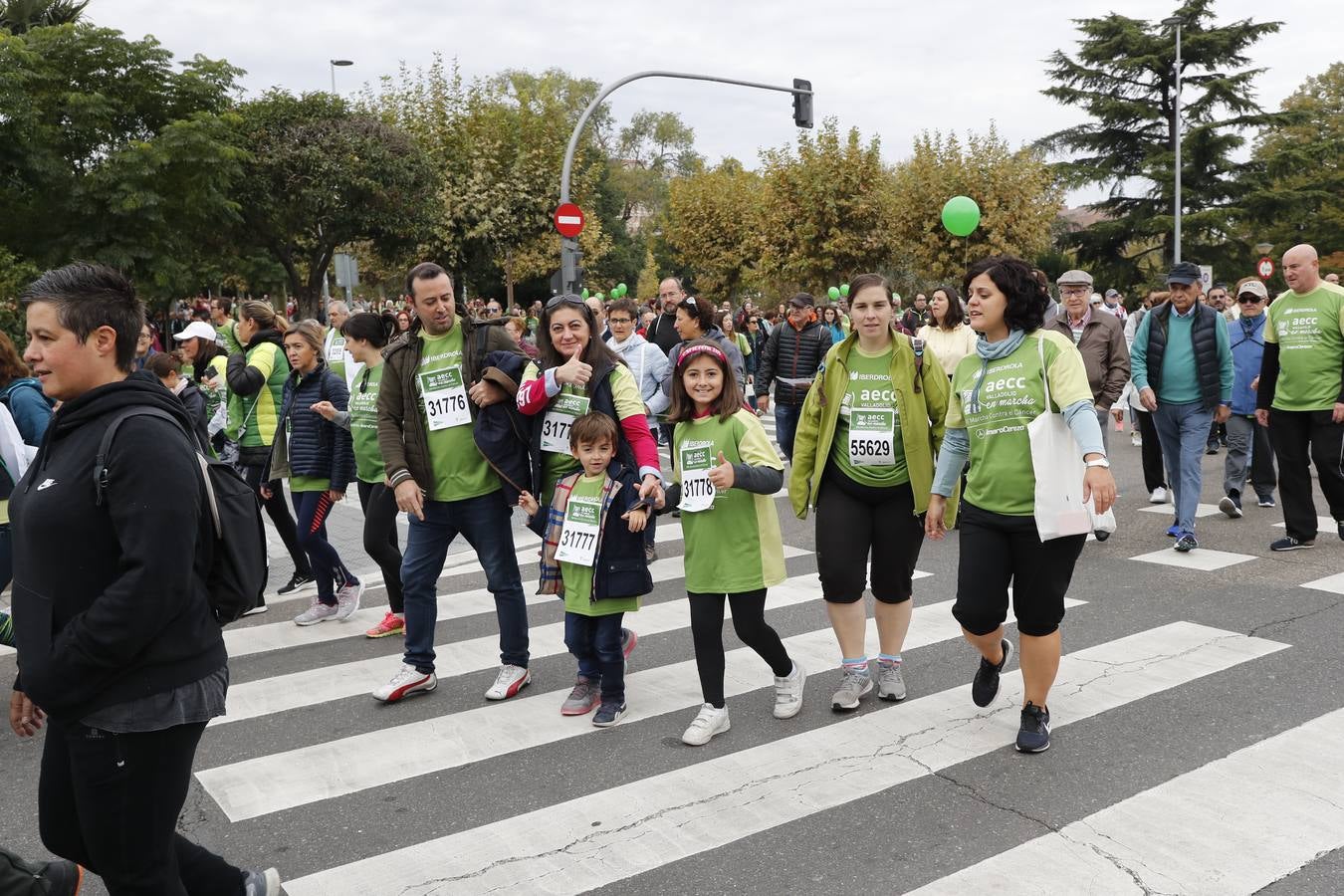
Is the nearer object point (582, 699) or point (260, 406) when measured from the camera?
point (582, 699)

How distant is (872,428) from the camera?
192 inches

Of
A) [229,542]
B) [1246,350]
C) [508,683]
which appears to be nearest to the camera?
[229,542]

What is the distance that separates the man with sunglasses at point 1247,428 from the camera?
9875 mm

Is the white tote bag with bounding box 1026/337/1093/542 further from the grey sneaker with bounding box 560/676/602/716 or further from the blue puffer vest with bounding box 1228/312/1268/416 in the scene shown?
the blue puffer vest with bounding box 1228/312/1268/416

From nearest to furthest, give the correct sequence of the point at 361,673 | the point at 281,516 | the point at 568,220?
1. the point at 361,673
2. the point at 281,516
3. the point at 568,220

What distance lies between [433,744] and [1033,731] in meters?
2.49

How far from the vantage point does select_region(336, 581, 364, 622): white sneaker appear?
6.98 metres

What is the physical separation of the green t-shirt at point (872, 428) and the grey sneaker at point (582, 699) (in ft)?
4.97

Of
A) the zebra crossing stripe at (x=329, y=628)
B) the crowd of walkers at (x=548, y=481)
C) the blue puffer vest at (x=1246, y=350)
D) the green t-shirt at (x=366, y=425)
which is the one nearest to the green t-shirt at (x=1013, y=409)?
the crowd of walkers at (x=548, y=481)

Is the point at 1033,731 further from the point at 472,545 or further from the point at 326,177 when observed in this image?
the point at 326,177

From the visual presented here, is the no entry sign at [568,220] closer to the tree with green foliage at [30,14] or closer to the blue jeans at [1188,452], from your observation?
the blue jeans at [1188,452]

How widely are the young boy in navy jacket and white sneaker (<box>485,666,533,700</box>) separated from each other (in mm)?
359

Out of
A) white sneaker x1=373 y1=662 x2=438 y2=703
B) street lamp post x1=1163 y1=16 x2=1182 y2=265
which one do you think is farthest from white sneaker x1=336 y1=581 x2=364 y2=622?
street lamp post x1=1163 y1=16 x2=1182 y2=265

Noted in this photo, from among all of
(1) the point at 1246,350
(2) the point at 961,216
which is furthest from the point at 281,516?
(2) the point at 961,216
